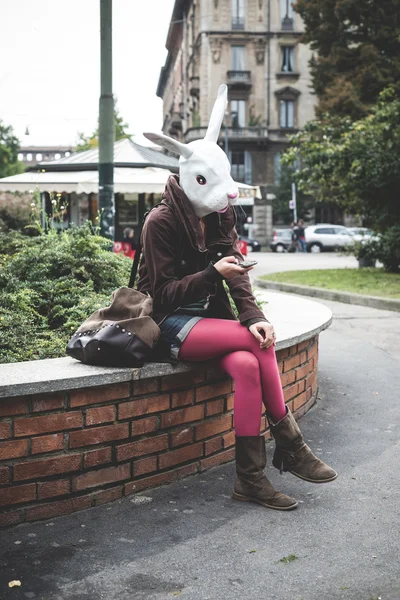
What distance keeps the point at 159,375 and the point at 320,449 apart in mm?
1306

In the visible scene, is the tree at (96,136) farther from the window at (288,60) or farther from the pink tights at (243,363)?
the pink tights at (243,363)

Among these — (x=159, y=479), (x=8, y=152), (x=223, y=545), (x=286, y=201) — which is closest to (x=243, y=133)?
(x=286, y=201)

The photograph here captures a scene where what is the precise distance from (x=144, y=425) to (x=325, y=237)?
39.6 m

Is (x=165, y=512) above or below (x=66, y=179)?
below

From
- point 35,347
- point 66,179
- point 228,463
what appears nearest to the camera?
point 228,463

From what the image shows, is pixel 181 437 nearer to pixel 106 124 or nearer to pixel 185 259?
pixel 185 259

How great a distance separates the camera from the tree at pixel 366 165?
1748 cm

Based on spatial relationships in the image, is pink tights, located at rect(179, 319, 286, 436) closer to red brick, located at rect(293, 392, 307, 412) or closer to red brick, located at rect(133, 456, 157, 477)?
red brick, located at rect(133, 456, 157, 477)

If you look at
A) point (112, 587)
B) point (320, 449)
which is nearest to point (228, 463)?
point (320, 449)

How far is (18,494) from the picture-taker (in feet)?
10.6

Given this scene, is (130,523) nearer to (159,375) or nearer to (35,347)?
(159,375)

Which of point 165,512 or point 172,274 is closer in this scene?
point 165,512

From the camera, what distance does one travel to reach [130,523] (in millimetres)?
3299

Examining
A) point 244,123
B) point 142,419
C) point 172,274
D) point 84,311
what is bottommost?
point 142,419
